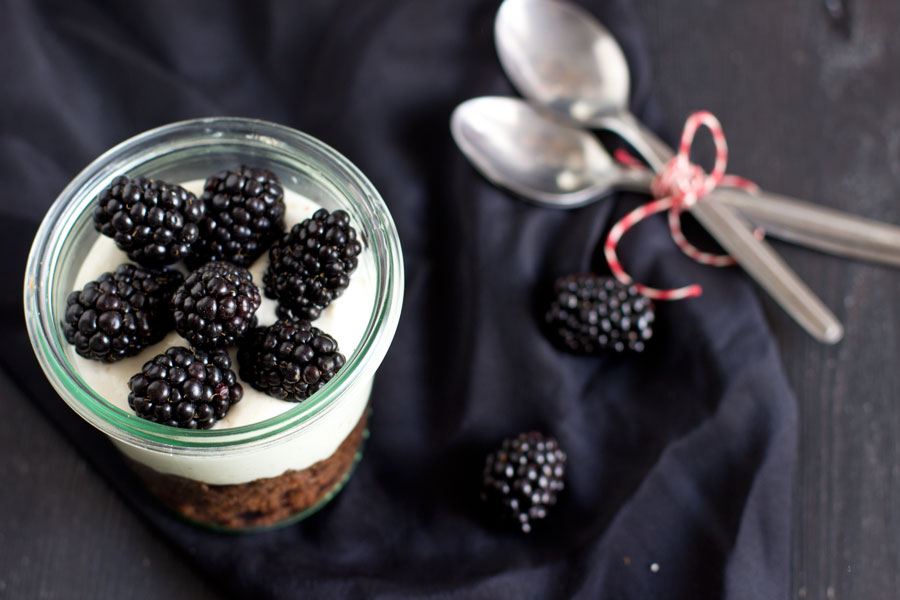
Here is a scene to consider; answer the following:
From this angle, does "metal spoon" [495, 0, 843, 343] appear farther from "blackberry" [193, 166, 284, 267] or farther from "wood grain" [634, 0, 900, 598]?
"blackberry" [193, 166, 284, 267]

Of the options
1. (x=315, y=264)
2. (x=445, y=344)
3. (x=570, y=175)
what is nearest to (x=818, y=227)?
(x=570, y=175)

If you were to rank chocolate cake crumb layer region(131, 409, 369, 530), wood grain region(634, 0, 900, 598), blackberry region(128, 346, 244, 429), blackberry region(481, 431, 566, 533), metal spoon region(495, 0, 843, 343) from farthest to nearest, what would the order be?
metal spoon region(495, 0, 843, 343) < wood grain region(634, 0, 900, 598) < blackberry region(481, 431, 566, 533) < chocolate cake crumb layer region(131, 409, 369, 530) < blackberry region(128, 346, 244, 429)

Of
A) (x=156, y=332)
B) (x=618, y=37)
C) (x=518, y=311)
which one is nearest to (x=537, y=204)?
(x=518, y=311)

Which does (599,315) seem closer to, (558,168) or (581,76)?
(558,168)

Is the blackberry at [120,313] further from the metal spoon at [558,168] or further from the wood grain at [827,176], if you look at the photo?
the wood grain at [827,176]

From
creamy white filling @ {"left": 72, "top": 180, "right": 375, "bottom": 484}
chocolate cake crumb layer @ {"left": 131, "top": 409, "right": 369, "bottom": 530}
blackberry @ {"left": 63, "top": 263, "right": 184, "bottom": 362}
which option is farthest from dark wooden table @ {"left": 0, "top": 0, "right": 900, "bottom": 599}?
blackberry @ {"left": 63, "top": 263, "right": 184, "bottom": 362}

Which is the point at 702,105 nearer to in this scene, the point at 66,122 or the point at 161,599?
the point at 66,122
